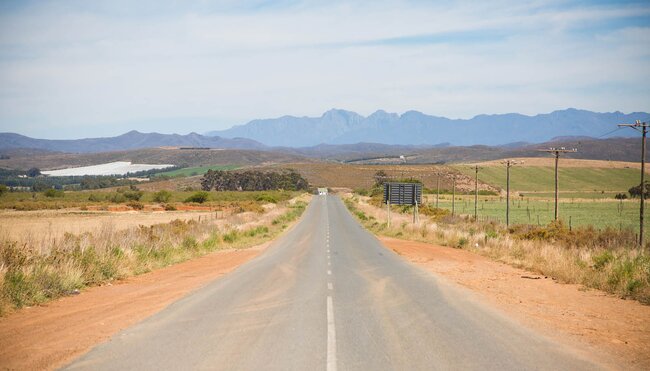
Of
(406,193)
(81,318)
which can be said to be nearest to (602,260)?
(81,318)

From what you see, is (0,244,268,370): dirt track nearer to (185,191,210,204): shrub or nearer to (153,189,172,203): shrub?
(185,191,210,204): shrub

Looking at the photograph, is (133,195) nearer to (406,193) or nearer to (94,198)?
(94,198)

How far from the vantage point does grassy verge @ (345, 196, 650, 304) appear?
589 inches

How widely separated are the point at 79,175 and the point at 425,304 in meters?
205

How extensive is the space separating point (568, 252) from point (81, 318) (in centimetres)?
1706

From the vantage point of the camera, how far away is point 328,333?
30.9ft

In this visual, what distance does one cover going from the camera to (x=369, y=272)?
18578 mm

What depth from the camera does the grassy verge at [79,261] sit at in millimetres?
12495

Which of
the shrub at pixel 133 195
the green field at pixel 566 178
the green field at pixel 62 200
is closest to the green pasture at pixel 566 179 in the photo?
the green field at pixel 566 178

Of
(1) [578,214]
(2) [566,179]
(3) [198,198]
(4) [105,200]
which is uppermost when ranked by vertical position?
(2) [566,179]

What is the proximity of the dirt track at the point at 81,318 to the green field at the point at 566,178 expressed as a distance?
11160cm

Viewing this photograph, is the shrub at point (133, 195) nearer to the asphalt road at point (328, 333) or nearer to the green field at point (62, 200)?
the green field at point (62, 200)

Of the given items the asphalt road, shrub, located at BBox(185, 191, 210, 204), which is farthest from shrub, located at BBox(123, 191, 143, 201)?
the asphalt road

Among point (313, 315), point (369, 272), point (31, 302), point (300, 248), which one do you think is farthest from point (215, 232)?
point (313, 315)
